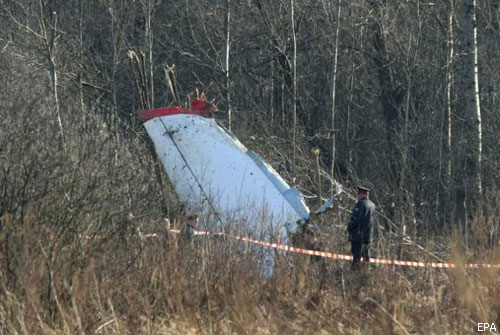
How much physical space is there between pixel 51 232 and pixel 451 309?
3.73 m

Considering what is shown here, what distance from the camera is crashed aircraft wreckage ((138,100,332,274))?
1333cm

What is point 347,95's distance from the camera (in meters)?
28.4

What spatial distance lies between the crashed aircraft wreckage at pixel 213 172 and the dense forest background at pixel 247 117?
37 cm

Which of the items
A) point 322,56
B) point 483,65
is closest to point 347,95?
point 322,56

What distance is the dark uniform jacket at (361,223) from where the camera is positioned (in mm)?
12992

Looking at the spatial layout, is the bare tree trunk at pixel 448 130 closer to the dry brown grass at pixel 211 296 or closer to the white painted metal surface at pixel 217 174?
the white painted metal surface at pixel 217 174

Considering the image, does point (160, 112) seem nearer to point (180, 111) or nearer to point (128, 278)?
point (180, 111)

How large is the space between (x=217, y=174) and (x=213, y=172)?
6cm

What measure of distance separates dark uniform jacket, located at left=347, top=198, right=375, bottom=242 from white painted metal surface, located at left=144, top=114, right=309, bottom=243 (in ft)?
1.93

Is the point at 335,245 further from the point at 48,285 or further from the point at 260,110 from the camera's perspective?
the point at 260,110
